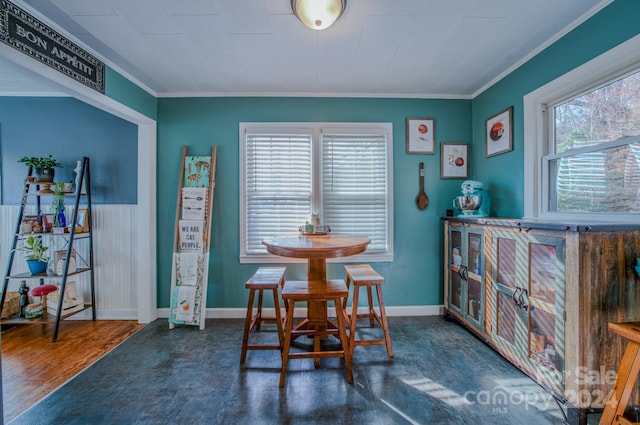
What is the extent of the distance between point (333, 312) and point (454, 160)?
225 cm

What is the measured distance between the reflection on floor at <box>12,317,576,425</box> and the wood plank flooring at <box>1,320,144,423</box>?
126mm

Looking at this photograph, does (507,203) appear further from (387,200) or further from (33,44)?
(33,44)

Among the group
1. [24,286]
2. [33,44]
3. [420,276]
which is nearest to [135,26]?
[33,44]

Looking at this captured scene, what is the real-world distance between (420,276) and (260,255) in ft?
6.12

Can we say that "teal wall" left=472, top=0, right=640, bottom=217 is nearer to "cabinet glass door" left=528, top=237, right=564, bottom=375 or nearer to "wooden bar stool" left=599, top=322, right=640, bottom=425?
"cabinet glass door" left=528, top=237, right=564, bottom=375

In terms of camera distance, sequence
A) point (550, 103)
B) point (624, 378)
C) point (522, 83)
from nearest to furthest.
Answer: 1. point (624, 378)
2. point (550, 103)
3. point (522, 83)

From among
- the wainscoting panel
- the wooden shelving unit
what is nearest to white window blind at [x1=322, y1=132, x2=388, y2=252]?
the wainscoting panel

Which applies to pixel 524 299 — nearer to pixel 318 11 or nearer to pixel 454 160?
A: pixel 454 160

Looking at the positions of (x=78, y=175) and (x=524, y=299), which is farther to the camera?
(x=78, y=175)

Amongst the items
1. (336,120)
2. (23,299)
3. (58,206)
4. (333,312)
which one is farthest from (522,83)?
(23,299)

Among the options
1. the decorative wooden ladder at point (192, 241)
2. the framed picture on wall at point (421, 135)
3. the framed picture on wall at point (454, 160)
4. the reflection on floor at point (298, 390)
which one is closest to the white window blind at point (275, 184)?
the decorative wooden ladder at point (192, 241)

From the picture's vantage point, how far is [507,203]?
8.88ft

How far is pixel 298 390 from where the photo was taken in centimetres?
190

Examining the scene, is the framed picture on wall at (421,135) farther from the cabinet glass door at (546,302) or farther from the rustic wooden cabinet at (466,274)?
Answer: the cabinet glass door at (546,302)
